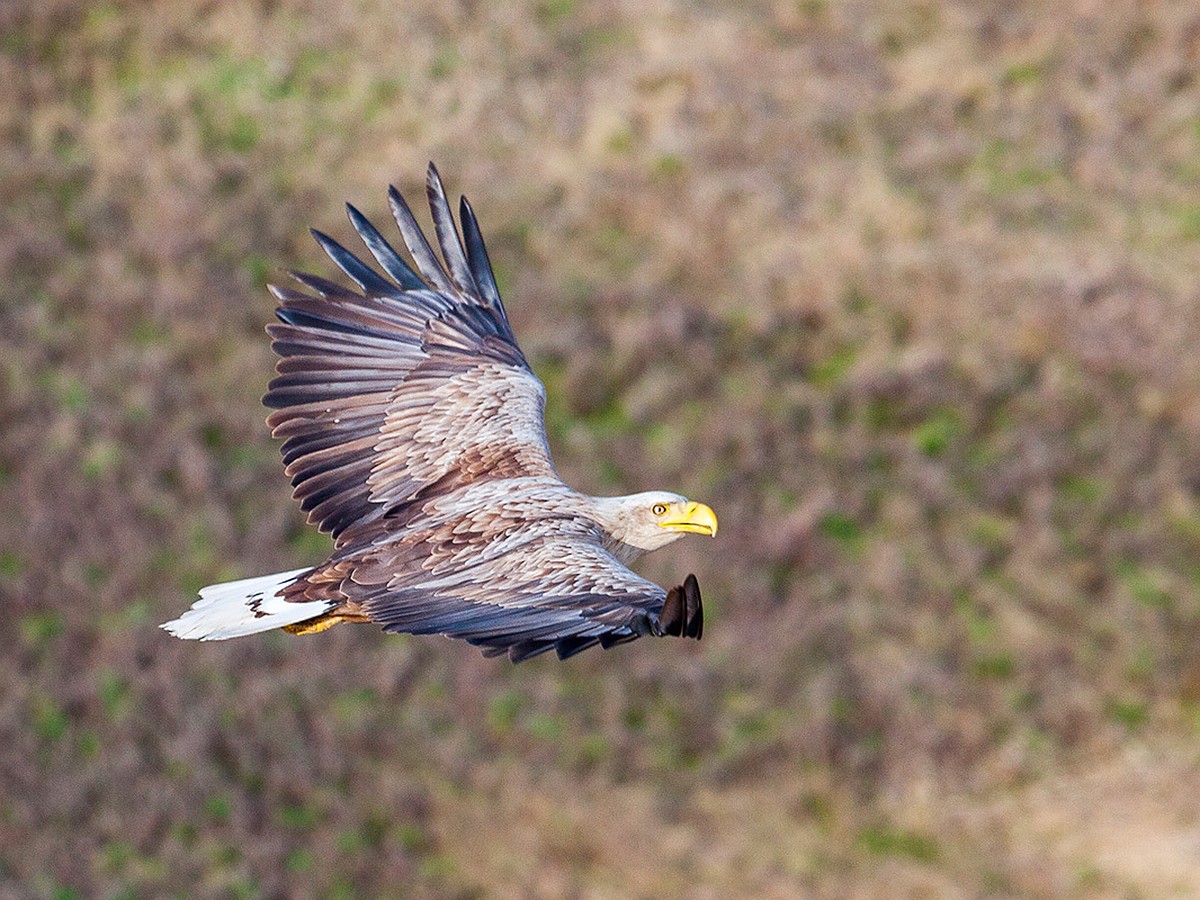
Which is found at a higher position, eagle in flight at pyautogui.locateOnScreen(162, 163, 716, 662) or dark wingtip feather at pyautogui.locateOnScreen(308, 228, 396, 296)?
dark wingtip feather at pyautogui.locateOnScreen(308, 228, 396, 296)

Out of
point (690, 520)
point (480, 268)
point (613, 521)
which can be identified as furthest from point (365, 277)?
point (690, 520)

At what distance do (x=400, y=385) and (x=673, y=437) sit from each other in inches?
349

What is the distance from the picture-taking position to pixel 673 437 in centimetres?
1789

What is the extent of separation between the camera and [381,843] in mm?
15273

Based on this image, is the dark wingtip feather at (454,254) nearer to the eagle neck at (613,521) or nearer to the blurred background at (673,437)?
the eagle neck at (613,521)

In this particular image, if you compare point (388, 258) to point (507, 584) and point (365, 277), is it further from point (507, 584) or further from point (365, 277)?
point (507, 584)

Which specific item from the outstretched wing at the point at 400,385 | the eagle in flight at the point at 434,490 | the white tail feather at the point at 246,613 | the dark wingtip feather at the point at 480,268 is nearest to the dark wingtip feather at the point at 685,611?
the eagle in flight at the point at 434,490

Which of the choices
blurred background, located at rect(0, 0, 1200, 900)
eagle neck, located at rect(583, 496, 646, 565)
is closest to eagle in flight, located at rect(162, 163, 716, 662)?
eagle neck, located at rect(583, 496, 646, 565)

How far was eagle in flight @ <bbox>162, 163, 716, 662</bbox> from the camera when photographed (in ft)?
23.7

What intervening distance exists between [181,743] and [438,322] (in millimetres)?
7645

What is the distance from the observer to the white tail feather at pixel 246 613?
791 cm

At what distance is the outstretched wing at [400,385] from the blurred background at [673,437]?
6380 millimetres

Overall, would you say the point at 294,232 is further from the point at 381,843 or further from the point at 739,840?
the point at 739,840

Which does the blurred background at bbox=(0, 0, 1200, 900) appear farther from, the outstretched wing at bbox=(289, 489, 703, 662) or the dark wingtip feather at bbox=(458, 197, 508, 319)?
the outstretched wing at bbox=(289, 489, 703, 662)
